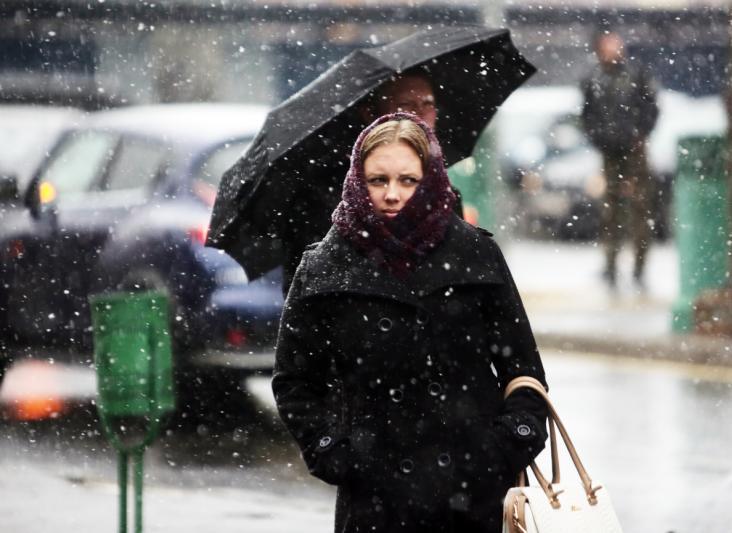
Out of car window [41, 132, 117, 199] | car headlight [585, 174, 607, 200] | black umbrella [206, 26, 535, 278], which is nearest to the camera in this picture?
black umbrella [206, 26, 535, 278]

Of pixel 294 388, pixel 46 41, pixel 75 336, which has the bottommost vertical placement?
pixel 294 388


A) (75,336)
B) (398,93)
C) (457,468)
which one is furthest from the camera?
(75,336)

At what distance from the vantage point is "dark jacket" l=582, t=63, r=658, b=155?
1413 centimetres

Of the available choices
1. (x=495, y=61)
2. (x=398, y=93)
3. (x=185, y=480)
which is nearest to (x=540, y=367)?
(x=398, y=93)

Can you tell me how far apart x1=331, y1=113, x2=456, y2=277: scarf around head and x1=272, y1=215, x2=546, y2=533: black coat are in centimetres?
3

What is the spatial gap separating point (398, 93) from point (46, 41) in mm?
20885

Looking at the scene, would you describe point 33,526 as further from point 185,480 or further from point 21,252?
point 21,252

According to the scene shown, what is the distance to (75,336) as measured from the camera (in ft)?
32.2

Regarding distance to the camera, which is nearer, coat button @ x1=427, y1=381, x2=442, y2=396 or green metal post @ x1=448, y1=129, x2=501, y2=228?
coat button @ x1=427, y1=381, x2=442, y2=396

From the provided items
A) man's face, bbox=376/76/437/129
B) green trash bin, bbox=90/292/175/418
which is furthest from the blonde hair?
green trash bin, bbox=90/292/175/418

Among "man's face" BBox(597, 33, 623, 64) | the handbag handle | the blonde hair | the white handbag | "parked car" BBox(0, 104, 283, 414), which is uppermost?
"man's face" BBox(597, 33, 623, 64)

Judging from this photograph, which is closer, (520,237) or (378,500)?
(378,500)

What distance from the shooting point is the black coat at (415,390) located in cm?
335

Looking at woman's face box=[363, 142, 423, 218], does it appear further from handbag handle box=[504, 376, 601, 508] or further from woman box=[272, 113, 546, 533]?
handbag handle box=[504, 376, 601, 508]
